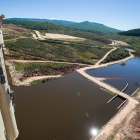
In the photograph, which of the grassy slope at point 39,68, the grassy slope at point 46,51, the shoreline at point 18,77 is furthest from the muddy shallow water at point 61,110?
the grassy slope at point 46,51

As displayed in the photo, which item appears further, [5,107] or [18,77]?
[18,77]

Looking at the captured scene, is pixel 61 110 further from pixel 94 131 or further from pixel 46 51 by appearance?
pixel 46 51

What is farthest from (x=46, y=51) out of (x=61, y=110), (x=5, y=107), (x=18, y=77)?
(x=5, y=107)

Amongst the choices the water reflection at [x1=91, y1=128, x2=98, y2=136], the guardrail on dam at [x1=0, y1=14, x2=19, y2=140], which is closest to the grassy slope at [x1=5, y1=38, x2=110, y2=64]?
the water reflection at [x1=91, y1=128, x2=98, y2=136]

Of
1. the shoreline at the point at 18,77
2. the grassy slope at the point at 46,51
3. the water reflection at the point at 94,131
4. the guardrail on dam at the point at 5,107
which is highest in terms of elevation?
the guardrail on dam at the point at 5,107

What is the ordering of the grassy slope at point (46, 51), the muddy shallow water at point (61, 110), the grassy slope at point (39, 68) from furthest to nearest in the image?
1. the grassy slope at point (46, 51)
2. the grassy slope at point (39, 68)
3. the muddy shallow water at point (61, 110)

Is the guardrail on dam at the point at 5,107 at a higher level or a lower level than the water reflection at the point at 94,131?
higher

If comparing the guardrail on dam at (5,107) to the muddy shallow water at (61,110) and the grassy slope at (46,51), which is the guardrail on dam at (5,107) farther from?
the grassy slope at (46,51)

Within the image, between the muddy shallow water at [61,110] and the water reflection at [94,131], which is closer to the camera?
the muddy shallow water at [61,110]

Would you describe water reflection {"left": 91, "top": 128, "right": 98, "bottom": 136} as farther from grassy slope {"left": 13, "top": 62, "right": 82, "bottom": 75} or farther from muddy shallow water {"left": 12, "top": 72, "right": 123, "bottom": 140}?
grassy slope {"left": 13, "top": 62, "right": 82, "bottom": 75}
